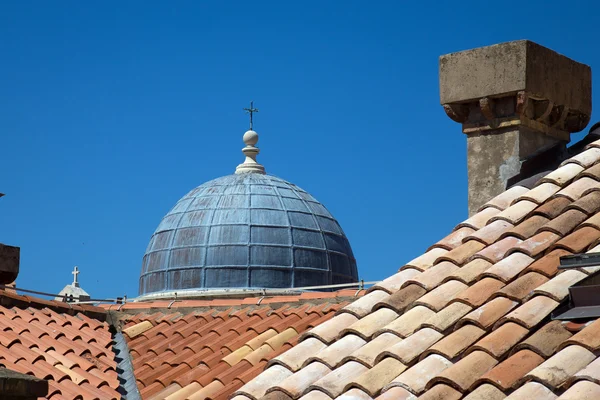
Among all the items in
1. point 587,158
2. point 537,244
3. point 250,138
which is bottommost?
point 537,244

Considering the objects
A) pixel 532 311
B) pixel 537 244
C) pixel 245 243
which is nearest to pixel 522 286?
pixel 532 311

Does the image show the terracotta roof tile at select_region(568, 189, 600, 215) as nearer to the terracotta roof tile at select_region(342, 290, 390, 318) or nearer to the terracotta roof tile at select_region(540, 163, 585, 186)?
the terracotta roof tile at select_region(540, 163, 585, 186)

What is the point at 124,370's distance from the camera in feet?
37.6

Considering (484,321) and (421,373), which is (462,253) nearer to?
(484,321)

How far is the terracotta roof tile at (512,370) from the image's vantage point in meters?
4.92

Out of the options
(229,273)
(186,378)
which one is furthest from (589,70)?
(229,273)

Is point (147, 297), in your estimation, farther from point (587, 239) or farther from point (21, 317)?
point (587, 239)

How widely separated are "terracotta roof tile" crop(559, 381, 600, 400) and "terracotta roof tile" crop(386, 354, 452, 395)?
0.86 metres

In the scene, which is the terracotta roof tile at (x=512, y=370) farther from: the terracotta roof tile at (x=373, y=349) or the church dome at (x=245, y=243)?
the church dome at (x=245, y=243)

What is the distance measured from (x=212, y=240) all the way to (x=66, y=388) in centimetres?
1639

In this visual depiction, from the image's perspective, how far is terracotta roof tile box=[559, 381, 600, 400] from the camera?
449 cm

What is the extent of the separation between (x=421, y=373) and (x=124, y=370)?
6.59 meters

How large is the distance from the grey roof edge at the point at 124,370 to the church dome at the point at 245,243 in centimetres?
1338

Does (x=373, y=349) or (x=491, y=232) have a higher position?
(x=491, y=232)
